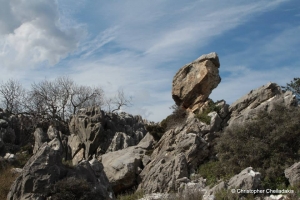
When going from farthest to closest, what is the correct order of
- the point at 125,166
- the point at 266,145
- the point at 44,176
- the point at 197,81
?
the point at 197,81 → the point at 125,166 → the point at 266,145 → the point at 44,176

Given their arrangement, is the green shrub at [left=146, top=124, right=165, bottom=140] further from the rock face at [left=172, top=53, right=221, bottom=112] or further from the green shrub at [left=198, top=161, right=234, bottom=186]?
the green shrub at [left=198, top=161, right=234, bottom=186]

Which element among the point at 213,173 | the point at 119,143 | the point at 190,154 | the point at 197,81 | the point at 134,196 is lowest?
the point at 134,196

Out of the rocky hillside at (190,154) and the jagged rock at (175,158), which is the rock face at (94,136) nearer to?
the rocky hillside at (190,154)

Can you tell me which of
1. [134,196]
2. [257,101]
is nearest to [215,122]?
[257,101]

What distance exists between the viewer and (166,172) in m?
18.4

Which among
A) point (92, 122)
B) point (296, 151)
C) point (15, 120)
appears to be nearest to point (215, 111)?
point (296, 151)

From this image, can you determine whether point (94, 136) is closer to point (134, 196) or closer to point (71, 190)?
point (134, 196)

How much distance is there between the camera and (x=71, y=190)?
12.9 meters

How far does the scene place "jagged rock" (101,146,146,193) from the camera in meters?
20.3

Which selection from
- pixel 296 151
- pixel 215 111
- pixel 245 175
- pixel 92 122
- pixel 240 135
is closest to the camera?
pixel 245 175

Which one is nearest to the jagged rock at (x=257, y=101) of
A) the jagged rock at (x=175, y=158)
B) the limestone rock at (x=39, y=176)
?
the jagged rock at (x=175, y=158)

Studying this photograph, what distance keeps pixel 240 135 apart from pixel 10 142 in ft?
85.1

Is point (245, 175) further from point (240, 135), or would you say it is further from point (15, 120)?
point (15, 120)

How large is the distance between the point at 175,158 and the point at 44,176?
25.1 ft
